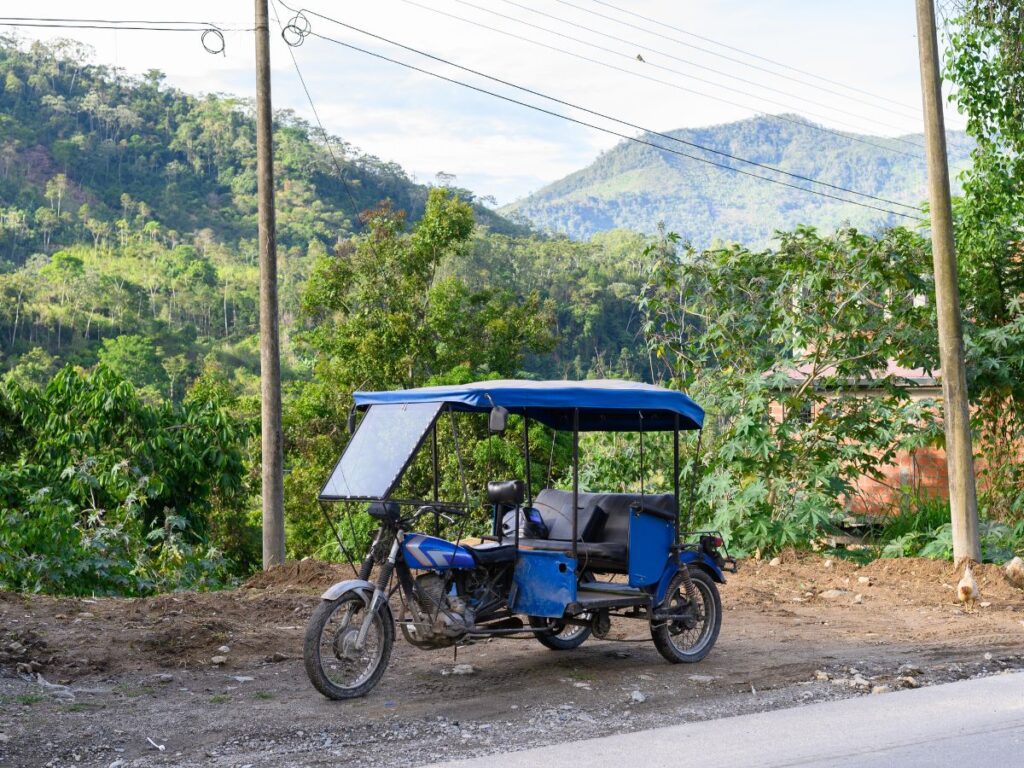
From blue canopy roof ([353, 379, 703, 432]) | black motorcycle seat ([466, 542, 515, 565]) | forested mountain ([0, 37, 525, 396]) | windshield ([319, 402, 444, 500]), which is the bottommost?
black motorcycle seat ([466, 542, 515, 565])

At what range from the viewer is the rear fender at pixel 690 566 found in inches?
362

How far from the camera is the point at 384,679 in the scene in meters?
8.51

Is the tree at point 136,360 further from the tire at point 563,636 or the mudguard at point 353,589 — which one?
the mudguard at point 353,589

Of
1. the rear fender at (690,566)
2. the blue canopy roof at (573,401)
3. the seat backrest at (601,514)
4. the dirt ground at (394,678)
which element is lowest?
the dirt ground at (394,678)

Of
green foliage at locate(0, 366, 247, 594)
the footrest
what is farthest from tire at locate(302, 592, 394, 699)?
green foliage at locate(0, 366, 247, 594)

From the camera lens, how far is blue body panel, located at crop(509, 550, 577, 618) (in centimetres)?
850

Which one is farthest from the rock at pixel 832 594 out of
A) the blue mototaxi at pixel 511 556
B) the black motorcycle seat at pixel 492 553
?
the black motorcycle seat at pixel 492 553

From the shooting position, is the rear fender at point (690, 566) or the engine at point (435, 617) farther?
the rear fender at point (690, 566)

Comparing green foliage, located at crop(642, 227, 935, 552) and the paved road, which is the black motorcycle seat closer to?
the paved road

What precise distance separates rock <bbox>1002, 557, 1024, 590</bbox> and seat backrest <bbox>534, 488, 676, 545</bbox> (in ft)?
18.1

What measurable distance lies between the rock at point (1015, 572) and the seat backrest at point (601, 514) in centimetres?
553

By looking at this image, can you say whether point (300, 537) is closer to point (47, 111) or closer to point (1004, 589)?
point (1004, 589)

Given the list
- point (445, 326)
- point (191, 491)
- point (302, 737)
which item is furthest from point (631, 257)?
point (302, 737)

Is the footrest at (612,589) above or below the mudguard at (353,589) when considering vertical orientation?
below
